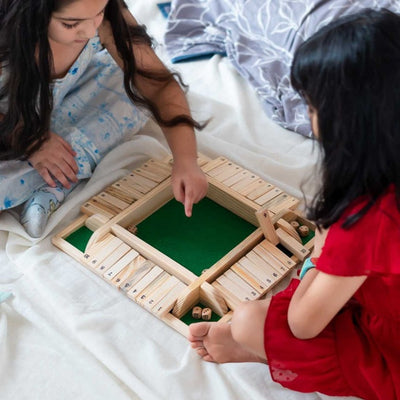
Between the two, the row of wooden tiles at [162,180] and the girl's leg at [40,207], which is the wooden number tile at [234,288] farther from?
the girl's leg at [40,207]

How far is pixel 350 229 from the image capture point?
2.69 feet

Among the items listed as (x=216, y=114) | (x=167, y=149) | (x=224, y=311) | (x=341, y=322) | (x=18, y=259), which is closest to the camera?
(x=341, y=322)

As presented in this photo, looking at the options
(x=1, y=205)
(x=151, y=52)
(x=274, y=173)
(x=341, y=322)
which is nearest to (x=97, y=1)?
(x=151, y=52)

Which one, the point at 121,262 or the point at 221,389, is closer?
the point at 221,389

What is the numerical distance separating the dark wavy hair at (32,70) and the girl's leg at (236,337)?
20.1 inches

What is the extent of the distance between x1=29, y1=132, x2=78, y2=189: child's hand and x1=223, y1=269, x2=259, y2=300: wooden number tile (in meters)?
0.44

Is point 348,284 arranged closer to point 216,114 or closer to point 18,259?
point 18,259

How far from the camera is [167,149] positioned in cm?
153

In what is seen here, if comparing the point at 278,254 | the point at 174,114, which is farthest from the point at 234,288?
the point at 174,114

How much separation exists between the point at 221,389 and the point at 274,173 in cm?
59

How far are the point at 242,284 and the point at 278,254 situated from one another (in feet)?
0.36

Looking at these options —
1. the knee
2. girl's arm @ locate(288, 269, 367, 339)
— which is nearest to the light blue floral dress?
the knee

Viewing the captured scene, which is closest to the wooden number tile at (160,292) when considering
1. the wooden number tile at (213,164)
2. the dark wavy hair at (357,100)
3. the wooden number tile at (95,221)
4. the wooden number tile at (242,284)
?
the wooden number tile at (242,284)

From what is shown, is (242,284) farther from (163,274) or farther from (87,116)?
(87,116)
